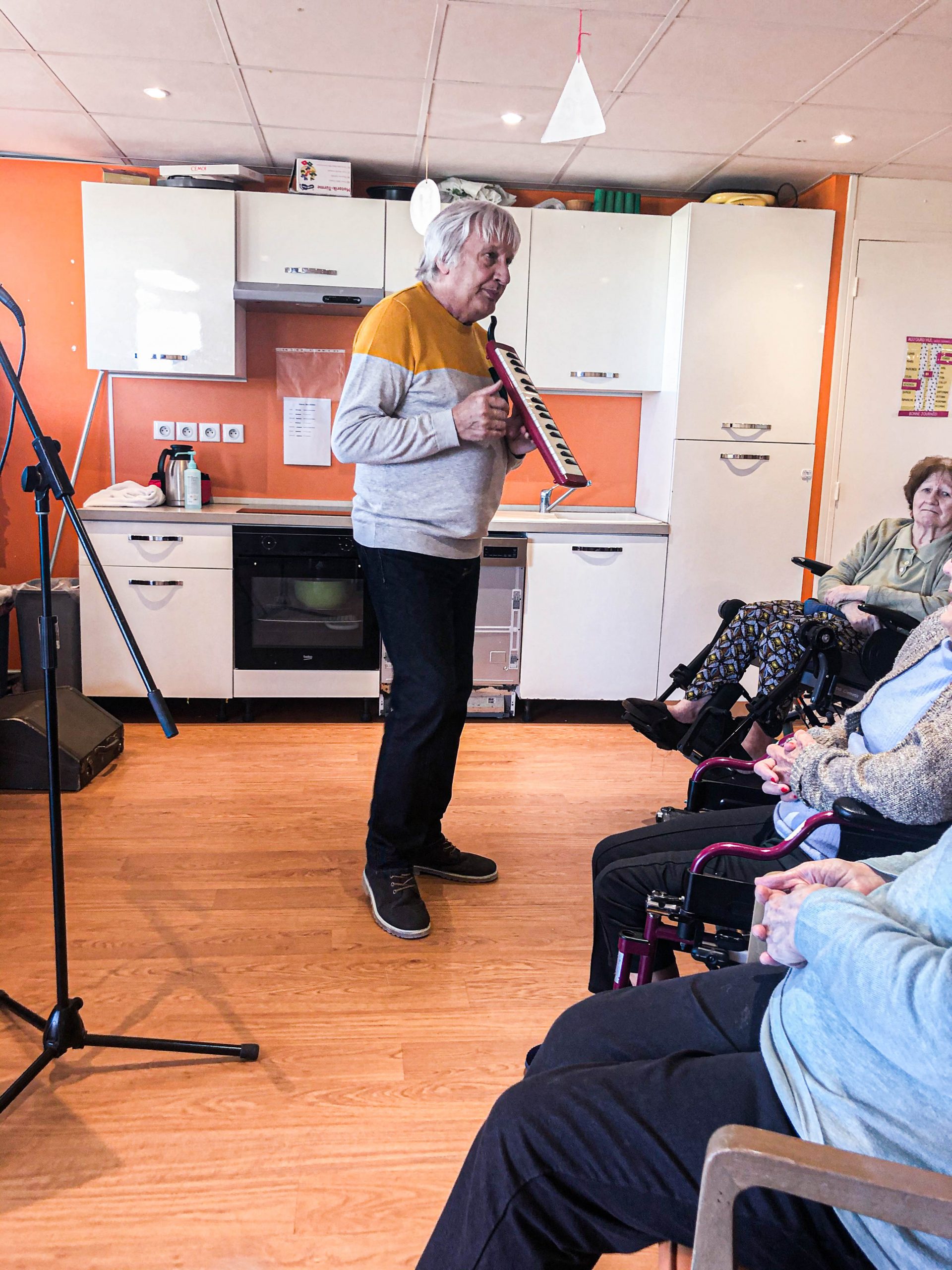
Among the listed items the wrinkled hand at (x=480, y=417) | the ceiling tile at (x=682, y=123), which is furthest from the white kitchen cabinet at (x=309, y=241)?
the wrinkled hand at (x=480, y=417)

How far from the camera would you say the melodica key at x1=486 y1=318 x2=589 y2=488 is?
6.55 feet

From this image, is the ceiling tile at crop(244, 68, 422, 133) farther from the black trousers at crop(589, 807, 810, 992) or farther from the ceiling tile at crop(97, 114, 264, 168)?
the black trousers at crop(589, 807, 810, 992)

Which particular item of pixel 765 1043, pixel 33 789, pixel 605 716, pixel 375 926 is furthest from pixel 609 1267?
pixel 605 716

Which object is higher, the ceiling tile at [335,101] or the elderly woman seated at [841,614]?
the ceiling tile at [335,101]

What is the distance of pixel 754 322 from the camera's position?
397cm

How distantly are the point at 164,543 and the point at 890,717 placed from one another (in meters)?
2.96

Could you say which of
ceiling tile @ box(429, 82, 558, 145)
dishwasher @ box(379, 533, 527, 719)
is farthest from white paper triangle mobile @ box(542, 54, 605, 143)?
dishwasher @ box(379, 533, 527, 719)

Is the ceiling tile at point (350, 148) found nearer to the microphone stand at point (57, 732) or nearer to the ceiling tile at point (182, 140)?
the ceiling tile at point (182, 140)

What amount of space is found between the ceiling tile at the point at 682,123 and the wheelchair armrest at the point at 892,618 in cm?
176

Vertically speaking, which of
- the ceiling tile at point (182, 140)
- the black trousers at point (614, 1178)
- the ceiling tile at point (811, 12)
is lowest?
the black trousers at point (614, 1178)

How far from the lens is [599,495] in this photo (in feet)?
14.9

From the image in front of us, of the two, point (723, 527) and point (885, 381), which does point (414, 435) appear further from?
point (885, 381)

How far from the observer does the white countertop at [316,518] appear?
148 inches

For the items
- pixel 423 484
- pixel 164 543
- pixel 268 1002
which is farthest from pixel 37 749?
pixel 423 484
